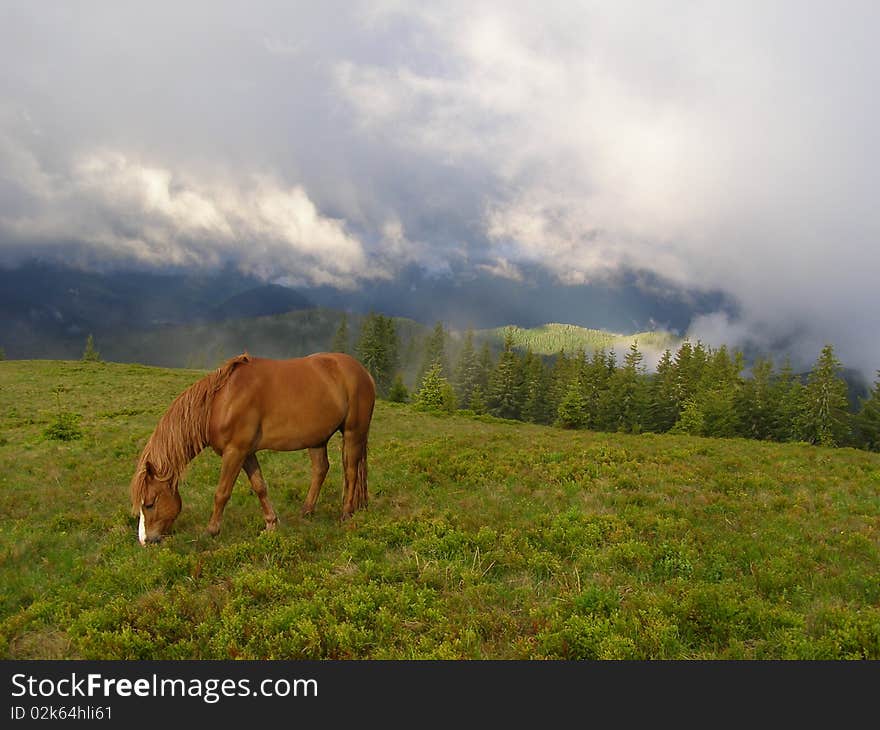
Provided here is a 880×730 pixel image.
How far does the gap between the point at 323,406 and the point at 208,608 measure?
365cm

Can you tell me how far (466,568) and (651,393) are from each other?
73.5 m

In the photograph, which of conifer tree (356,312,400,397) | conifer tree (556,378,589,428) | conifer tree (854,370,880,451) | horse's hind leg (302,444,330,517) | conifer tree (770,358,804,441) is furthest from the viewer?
conifer tree (356,312,400,397)

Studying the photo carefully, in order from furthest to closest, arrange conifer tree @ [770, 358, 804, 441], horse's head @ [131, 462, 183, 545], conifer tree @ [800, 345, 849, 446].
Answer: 1. conifer tree @ [770, 358, 804, 441]
2. conifer tree @ [800, 345, 849, 446]
3. horse's head @ [131, 462, 183, 545]

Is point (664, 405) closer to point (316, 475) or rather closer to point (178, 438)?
point (316, 475)

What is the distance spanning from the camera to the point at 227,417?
763 cm

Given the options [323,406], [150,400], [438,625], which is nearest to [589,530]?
[438,625]

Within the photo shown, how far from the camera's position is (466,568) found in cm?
647

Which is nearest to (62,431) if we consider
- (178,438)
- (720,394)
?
(178,438)

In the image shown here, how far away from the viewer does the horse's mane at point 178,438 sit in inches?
298

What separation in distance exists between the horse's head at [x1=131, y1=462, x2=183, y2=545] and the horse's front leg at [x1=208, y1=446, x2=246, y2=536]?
27.0 inches

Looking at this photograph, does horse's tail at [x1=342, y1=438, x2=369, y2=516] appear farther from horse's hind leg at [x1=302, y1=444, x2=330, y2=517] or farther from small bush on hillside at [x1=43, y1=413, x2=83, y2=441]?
small bush on hillside at [x1=43, y1=413, x2=83, y2=441]

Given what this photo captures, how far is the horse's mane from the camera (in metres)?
7.58

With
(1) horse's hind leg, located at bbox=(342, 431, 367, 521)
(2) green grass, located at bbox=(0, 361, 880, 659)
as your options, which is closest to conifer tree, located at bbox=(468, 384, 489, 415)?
(2) green grass, located at bbox=(0, 361, 880, 659)

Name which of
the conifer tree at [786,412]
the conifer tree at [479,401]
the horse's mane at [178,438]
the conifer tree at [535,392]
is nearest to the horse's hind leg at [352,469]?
the horse's mane at [178,438]
